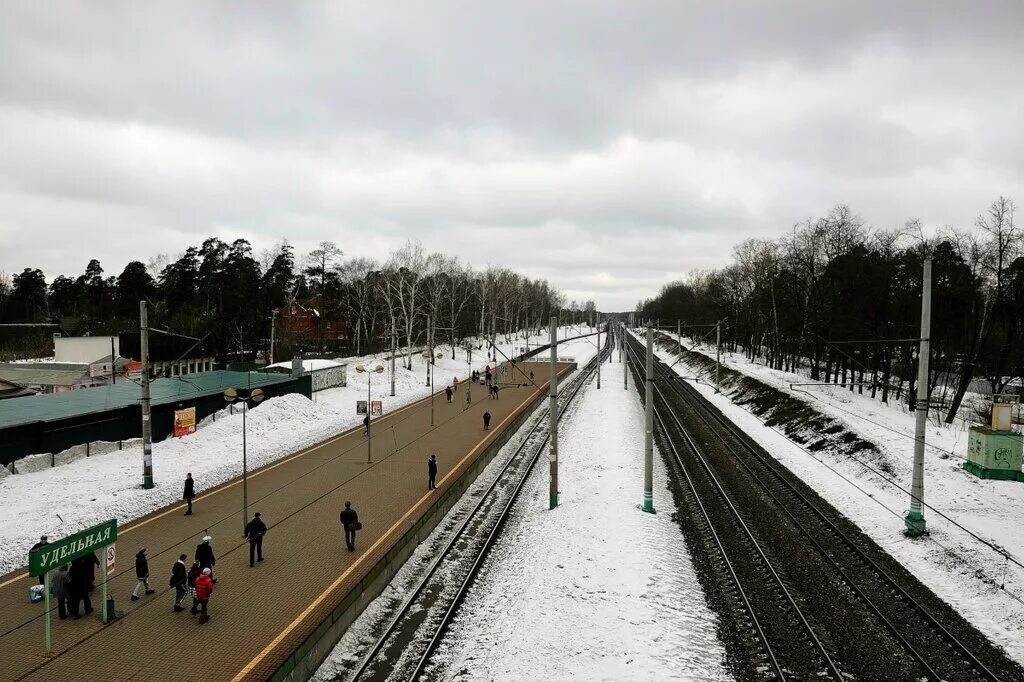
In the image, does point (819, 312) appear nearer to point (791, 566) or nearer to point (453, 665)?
point (791, 566)

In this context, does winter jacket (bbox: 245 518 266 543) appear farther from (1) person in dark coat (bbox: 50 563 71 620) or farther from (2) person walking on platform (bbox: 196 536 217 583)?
(1) person in dark coat (bbox: 50 563 71 620)

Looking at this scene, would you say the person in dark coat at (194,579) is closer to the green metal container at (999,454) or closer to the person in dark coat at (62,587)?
the person in dark coat at (62,587)

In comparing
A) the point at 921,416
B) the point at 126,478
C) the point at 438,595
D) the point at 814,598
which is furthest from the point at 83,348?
the point at 921,416

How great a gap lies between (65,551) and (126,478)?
12175mm

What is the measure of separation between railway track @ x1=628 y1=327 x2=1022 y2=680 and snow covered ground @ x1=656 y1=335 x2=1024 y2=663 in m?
0.65

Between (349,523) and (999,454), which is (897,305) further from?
(349,523)

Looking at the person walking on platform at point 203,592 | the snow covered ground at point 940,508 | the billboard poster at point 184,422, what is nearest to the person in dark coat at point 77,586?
the person walking on platform at point 203,592

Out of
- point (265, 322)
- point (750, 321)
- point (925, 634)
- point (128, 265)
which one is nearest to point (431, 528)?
point (925, 634)

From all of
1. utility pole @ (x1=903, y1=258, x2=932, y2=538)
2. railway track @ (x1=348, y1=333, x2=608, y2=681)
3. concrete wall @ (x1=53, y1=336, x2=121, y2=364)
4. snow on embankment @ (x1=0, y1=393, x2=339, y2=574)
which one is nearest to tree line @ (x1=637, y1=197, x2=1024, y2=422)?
utility pole @ (x1=903, y1=258, x2=932, y2=538)

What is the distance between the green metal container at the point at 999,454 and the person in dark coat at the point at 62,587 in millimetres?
27361

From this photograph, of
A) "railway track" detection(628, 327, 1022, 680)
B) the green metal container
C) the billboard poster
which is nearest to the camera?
"railway track" detection(628, 327, 1022, 680)

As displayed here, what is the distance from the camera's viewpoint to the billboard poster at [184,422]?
89.8 ft

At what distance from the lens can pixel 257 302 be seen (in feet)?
218

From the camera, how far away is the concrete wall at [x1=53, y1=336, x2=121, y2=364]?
57.1 meters
